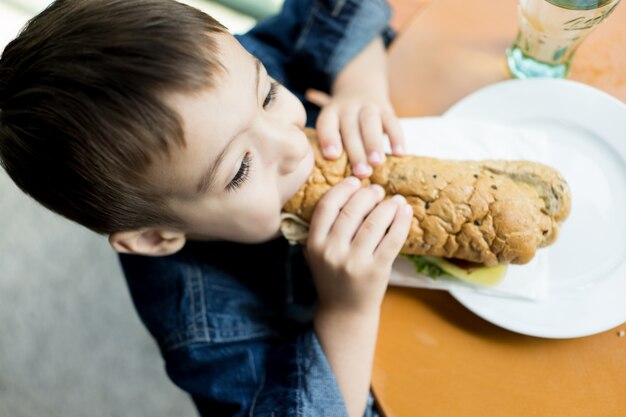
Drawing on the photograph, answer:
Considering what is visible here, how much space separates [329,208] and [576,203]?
0.42 metres

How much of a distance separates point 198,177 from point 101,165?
0.12 m

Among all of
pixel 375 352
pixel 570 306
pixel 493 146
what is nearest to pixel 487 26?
pixel 493 146

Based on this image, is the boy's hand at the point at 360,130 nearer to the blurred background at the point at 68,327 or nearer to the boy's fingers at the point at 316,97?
the boy's fingers at the point at 316,97

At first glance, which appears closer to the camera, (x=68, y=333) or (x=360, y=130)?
(x=360, y=130)

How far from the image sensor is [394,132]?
3.13ft

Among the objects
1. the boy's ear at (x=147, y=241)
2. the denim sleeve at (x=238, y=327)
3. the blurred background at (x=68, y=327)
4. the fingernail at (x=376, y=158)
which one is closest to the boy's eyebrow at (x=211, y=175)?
the boy's ear at (x=147, y=241)

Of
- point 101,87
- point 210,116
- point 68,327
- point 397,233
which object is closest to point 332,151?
point 397,233

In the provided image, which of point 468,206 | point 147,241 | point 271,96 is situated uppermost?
point 271,96

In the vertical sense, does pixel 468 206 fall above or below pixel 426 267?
above

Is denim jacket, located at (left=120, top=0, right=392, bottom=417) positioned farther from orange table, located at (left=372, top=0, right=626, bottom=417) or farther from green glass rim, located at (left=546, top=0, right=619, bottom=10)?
green glass rim, located at (left=546, top=0, right=619, bottom=10)

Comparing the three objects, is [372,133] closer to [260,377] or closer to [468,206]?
[468,206]

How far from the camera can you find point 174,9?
0.71 meters

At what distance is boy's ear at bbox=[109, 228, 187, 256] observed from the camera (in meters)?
0.83

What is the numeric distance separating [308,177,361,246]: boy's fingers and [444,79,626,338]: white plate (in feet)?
0.75
